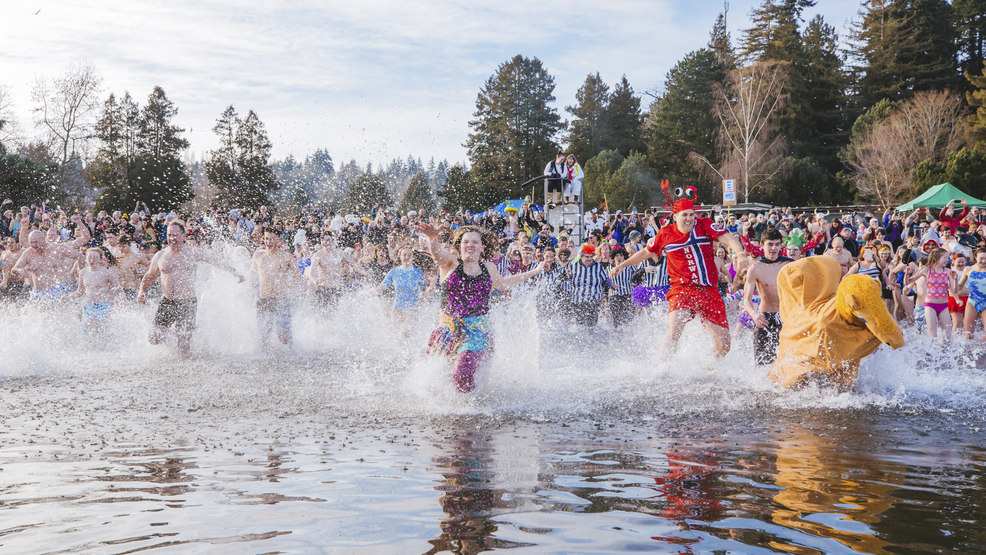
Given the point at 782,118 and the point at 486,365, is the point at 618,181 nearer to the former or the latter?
the point at 782,118

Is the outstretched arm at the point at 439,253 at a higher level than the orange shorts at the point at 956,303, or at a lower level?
higher

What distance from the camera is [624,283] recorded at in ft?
36.3

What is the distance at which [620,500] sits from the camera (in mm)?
3141

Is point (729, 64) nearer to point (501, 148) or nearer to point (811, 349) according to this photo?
point (501, 148)

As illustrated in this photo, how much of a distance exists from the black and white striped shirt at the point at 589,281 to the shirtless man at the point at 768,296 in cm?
409

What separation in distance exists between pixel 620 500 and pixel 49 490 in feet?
8.70

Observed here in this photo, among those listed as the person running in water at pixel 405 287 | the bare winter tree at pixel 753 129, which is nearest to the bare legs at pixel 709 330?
the person running in water at pixel 405 287

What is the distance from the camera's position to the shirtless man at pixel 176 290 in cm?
867

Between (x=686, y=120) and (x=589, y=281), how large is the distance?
1483 inches

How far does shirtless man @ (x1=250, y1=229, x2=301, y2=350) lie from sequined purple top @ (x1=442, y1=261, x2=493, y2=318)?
4.42 meters

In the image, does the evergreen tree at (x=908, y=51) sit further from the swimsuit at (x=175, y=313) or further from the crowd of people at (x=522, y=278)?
the swimsuit at (x=175, y=313)

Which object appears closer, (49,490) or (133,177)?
(49,490)

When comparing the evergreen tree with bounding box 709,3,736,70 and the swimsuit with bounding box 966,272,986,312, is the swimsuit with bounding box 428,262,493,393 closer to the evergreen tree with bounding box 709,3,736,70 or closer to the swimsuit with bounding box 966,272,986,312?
the swimsuit with bounding box 966,272,986,312

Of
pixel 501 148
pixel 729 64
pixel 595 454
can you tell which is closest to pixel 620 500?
pixel 595 454
